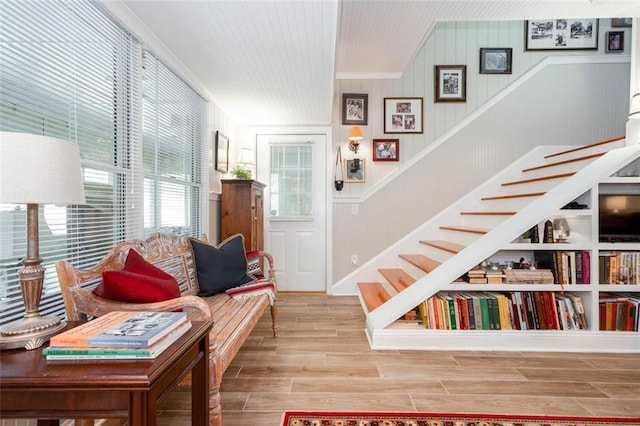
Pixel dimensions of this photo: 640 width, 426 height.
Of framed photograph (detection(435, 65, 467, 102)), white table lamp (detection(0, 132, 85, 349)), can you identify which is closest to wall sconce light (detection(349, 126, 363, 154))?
framed photograph (detection(435, 65, 467, 102))

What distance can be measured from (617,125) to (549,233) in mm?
2690

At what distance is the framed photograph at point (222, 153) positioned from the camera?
11.5ft

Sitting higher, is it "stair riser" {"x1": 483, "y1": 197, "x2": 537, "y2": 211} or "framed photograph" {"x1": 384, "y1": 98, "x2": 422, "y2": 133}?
"framed photograph" {"x1": 384, "y1": 98, "x2": 422, "y2": 133}

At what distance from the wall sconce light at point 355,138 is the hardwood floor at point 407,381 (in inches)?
92.3

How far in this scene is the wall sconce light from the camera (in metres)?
4.02

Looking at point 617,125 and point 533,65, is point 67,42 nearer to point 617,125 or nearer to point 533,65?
point 533,65

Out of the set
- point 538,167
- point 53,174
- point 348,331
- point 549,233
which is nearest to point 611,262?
point 549,233

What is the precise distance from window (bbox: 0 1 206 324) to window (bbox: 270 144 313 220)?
6.10 ft

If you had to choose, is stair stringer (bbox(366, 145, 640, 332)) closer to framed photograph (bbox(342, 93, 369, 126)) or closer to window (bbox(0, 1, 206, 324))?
window (bbox(0, 1, 206, 324))

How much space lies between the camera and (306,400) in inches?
75.0

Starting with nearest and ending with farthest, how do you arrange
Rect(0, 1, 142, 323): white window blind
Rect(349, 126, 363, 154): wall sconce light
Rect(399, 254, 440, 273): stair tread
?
Rect(0, 1, 142, 323): white window blind, Rect(399, 254, 440, 273): stair tread, Rect(349, 126, 363, 154): wall sconce light

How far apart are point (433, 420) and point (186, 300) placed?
141 centimetres

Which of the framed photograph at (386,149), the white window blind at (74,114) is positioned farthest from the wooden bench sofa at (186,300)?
the framed photograph at (386,149)

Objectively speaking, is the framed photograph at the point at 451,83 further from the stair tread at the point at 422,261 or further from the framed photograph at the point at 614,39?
the stair tread at the point at 422,261
